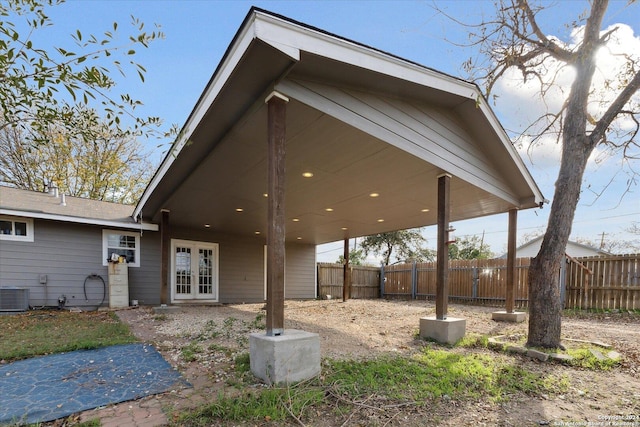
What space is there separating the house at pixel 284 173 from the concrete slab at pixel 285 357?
68 centimetres

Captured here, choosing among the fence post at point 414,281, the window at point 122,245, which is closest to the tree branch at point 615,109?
the fence post at point 414,281

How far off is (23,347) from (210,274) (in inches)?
272

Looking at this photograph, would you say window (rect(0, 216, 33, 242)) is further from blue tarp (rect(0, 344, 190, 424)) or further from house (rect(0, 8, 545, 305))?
blue tarp (rect(0, 344, 190, 424))

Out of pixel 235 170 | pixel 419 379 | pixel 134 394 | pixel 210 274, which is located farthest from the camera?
pixel 210 274

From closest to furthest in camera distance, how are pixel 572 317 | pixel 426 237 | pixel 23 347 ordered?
pixel 23 347 → pixel 572 317 → pixel 426 237

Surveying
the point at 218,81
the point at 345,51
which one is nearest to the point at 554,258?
the point at 345,51

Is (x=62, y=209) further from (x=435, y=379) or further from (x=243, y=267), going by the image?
(x=435, y=379)

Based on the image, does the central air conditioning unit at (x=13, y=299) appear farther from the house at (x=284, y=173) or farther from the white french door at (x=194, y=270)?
the white french door at (x=194, y=270)

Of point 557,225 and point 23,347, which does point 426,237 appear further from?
point 23,347

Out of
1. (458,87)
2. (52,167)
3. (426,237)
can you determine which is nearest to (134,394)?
(458,87)

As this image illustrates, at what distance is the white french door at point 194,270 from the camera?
34.1 feet

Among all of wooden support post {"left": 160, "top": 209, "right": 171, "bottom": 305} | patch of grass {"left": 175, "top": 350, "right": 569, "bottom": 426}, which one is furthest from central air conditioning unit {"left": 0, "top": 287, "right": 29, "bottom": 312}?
patch of grass {"left": 175, "top": 350, "right": 569, "bottom": 426}

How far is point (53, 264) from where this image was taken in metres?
8.15

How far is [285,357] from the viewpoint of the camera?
9.29 ft
